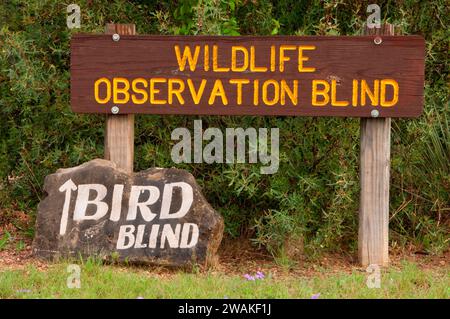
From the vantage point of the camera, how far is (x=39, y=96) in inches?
251

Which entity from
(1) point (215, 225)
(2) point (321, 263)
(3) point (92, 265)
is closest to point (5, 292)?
(3) point (92, 265)

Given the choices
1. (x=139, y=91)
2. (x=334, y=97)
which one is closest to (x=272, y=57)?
(x=334, y=97)

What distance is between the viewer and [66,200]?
5.48 meters

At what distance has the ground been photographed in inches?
187

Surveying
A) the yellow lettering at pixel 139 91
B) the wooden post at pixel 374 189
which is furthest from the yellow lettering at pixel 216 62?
the wooden post at pixel 374 189

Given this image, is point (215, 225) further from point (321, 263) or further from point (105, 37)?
point (105, 37)

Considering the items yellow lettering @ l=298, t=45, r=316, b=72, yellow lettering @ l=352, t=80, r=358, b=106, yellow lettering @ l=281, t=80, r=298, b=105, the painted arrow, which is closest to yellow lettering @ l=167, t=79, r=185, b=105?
yellow lettering @ l=281, t=80, r=298, b=105

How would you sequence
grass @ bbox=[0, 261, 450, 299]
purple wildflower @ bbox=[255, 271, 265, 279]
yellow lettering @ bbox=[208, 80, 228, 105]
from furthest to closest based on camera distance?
yellow lettering @ bbox=[208, 80, 228, 105] < purple wildflower @ bbox=[255, 271, 265, 279] < grass @ bbox=[0, 261, 450, 299]

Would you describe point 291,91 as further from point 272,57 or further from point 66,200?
point 66,200

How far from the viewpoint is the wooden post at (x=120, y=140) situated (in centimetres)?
560

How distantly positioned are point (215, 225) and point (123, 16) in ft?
Answer: 6.52

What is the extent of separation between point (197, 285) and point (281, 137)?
158cm

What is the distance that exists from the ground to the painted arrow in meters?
0.25

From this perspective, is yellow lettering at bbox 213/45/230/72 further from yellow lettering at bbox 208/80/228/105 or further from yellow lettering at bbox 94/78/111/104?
yellow lettering at bbox 94/78/111/104
